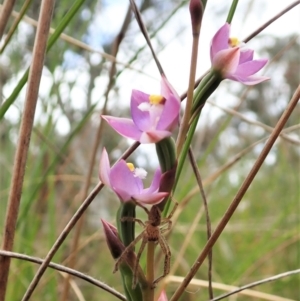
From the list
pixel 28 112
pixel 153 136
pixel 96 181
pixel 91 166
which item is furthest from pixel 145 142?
pixel 96 181

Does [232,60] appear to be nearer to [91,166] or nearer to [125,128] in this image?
[125,128]

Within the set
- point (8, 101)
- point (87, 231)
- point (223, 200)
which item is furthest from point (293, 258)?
point (8, 101)

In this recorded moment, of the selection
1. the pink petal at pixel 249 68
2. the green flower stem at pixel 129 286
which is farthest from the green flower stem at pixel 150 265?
the pink petal at pixel 249 68

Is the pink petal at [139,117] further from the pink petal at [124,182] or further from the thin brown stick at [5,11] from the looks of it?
the thin brown stick at [5,11]

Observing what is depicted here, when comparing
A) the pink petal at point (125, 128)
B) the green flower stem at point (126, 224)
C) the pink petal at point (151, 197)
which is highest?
the pink petal at point (125, 128)

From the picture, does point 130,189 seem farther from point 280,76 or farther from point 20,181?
point 280,76

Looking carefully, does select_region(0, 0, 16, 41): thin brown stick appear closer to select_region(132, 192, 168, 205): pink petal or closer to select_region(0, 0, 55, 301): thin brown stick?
select_region(0, 0, 55, 301): thin brown stick
